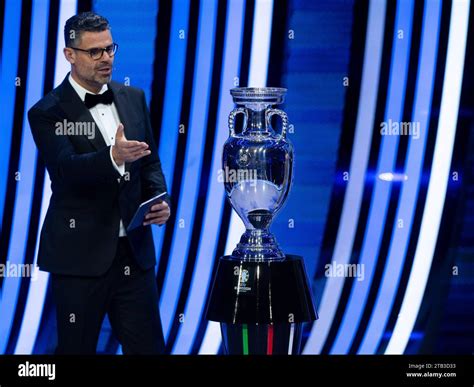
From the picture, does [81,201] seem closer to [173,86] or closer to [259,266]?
[259,266]

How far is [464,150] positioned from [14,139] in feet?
7.05

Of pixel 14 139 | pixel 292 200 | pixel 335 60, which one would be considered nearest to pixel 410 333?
pixel 292 200

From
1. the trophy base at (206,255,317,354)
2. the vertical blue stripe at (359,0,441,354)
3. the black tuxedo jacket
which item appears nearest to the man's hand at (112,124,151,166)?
the black tuxedo jacket

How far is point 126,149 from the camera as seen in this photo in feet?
12.9

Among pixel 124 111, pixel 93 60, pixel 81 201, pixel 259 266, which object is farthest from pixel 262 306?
pixel 93 60

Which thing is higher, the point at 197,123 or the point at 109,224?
the point at 197,123

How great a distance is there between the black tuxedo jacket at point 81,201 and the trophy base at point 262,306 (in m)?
0.40

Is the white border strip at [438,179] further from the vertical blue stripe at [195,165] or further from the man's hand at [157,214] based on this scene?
the man's hand at [157,214]

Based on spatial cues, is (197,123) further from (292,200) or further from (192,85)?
(292,200)

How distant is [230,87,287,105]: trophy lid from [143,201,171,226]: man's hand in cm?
50

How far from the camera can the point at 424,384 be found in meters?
4.16

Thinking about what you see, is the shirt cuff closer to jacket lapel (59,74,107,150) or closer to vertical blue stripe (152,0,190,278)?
jacket lapel (59,74,107,150)

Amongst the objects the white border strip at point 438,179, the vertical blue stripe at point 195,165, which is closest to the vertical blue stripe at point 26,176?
the vertical blue stripe at point 195,165

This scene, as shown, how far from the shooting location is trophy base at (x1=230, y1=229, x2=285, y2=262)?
4.18 m
